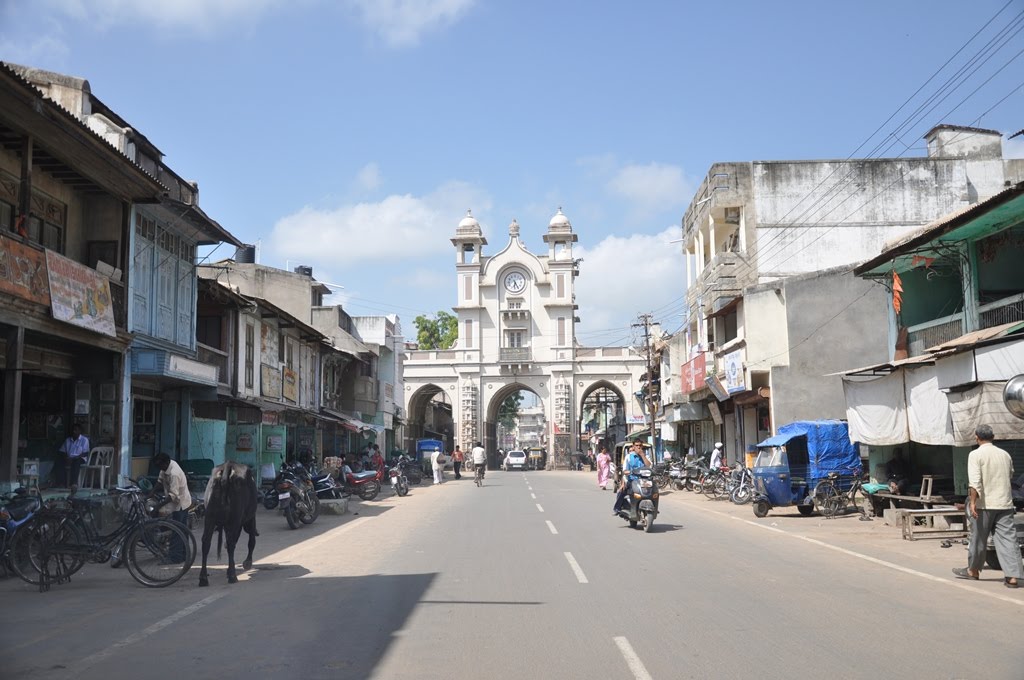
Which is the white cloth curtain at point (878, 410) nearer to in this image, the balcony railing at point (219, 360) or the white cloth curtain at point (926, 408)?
the white cloth curtain at point (926, 408)

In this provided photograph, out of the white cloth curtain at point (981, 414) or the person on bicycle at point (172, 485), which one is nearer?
the person on bicycle at point (172, 485)

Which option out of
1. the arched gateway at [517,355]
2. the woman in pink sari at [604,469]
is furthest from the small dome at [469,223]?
the woman in pink sari at [604,469]

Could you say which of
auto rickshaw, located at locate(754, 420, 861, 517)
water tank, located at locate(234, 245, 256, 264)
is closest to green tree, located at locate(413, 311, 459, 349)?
water tank, located at locate(234, 245, 256, 264)

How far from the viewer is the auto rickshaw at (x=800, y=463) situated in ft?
66.3

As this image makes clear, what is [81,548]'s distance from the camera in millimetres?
9859

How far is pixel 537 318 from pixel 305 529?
53.7m

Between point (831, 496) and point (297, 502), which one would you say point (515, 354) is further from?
point (297, 502)

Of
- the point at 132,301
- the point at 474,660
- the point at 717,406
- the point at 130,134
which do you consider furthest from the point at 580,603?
the point at 717,406

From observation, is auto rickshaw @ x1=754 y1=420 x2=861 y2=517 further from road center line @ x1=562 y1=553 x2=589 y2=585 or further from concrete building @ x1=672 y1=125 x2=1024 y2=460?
road center line @ x1=562 y1=553 x2=589 y2=585

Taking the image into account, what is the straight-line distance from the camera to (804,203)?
33312mm

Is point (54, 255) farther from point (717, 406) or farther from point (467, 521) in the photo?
point (717, 406)

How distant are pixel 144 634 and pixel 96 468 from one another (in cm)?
907

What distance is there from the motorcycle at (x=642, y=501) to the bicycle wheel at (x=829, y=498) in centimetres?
561

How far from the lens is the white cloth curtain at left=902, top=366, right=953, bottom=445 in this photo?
15.7m
